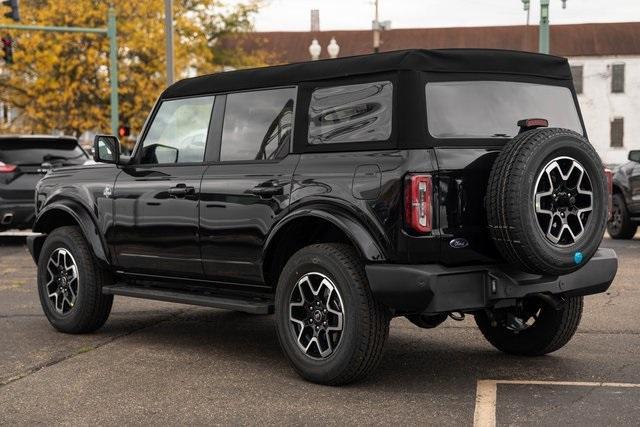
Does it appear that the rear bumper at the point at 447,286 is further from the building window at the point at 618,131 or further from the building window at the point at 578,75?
the building window at the point at 578,75

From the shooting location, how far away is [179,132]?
7391 millimetres

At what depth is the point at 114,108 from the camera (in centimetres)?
3434

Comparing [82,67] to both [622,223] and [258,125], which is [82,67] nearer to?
[622,223]

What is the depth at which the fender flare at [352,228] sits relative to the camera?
5.76m

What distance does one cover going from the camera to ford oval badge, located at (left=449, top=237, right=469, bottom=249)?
18.7 feet

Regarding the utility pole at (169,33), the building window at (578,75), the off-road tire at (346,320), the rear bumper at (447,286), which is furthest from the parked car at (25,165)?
the building window at (578,75)

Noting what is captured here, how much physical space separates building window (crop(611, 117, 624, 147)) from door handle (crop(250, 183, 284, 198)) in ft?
196

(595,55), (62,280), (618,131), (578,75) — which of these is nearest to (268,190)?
(62,280)

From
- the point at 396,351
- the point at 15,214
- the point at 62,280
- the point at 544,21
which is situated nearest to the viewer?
the point at 396,351

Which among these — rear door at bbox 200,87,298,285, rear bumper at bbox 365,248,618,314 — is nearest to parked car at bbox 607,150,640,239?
rear door at bbox 200,87,298,285

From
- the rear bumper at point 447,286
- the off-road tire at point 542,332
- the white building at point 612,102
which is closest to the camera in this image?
the rear bumper at point 447,286

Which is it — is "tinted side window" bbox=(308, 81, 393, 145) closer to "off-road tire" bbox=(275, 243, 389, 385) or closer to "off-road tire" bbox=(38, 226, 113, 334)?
"off-road tire" bbox=(275, 243, 389, 385)

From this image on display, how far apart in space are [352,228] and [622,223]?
11264mm

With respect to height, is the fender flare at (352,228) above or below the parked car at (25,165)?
above
